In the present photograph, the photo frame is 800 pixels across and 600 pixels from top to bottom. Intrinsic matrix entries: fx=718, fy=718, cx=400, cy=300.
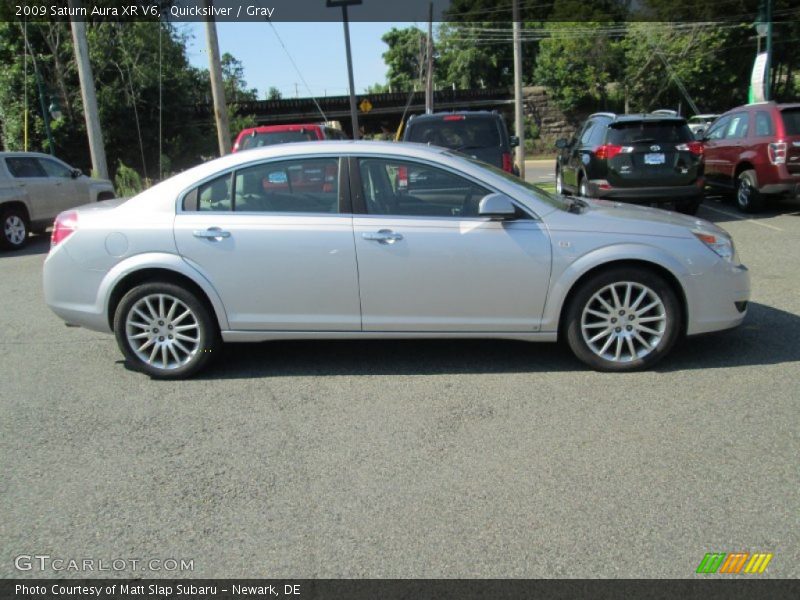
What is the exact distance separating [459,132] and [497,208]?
19.4 ft

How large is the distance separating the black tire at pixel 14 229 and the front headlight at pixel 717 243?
11344 mm

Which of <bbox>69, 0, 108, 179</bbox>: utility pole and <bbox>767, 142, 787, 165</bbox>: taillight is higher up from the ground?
<bbox>69, 0, 108, 179</bbox>: utility pole

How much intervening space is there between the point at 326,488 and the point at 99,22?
30593mm

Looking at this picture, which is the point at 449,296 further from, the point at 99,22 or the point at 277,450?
the point at 99,22

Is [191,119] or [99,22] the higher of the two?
[99,22]

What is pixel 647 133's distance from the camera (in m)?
10.8

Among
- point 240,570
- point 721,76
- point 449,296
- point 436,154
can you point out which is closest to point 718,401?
point 449,296

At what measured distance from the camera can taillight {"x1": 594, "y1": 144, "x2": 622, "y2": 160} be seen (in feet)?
35.4

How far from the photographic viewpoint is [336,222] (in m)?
4.98

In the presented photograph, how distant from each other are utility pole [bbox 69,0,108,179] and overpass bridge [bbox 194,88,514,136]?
26.7 m

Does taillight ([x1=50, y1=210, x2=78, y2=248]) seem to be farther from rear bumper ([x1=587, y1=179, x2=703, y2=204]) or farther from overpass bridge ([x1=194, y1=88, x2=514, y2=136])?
overpass bridge ([x1=194, y1=88, x2=514, y2=136])

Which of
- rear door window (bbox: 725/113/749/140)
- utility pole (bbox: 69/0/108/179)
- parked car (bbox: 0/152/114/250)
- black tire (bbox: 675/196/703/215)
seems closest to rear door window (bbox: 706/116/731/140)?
rear door window (bbox: 725/113/749/140)

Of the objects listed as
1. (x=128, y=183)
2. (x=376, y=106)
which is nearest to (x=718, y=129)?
(x=128, y=183)
